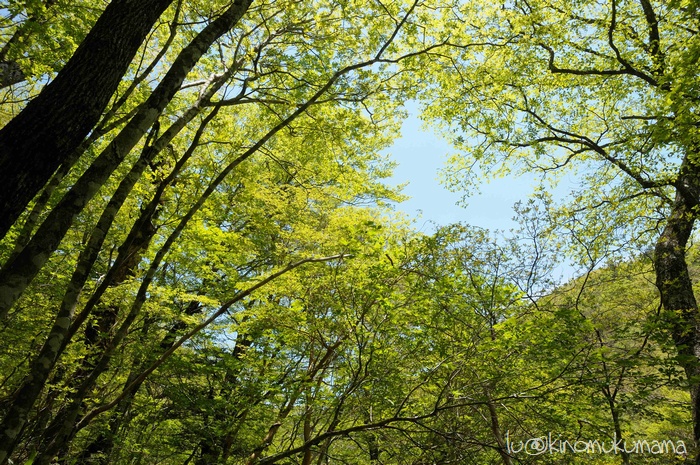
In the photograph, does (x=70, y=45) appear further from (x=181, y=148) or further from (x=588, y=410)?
(x=588, y=410)

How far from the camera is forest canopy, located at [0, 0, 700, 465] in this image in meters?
3.08

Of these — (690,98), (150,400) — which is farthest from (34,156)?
(690,98)

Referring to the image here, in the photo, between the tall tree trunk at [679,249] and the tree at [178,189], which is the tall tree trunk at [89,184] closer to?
the tree at [178,189]

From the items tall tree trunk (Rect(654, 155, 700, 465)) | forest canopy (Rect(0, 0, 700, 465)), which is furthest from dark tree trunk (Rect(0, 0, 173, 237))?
tall tree trunk (Rect(654, 155, 700, 465))

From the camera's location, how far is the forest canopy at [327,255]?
10.1 feet

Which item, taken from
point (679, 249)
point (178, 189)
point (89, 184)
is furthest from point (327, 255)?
point (679, 249)

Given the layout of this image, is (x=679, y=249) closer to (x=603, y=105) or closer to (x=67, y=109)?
(x=603, y=105)

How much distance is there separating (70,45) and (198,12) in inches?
73.6

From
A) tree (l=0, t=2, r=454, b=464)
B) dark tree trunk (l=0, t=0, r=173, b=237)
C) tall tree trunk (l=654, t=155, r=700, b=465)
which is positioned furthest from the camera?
tall tree trunk (l=654, t=155, r=700, b=465)

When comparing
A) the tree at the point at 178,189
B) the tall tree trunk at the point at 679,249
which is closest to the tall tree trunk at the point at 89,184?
the tree at the point at 178,189

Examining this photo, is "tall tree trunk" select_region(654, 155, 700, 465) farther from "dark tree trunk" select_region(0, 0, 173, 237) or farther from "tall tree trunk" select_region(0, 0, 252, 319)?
"dark tree trunk" select_region(0, 0, 173, 237)

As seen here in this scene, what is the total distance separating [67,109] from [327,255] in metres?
4.69

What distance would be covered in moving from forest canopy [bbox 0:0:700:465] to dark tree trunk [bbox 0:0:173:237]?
0.04 feet

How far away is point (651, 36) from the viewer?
812 centimetres
